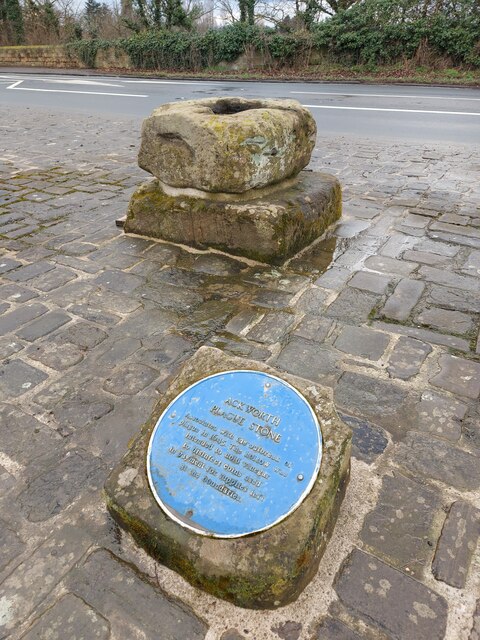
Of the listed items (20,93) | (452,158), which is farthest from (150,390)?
(20,93)

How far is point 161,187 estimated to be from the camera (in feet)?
13.3

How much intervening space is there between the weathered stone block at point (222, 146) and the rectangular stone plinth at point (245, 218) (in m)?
0.13

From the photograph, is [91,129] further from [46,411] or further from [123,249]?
[46,411]

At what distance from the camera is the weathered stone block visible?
3.45 metres

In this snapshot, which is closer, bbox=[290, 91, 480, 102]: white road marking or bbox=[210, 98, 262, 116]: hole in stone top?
bbox=[210, 98, 262, 116]: hole in stone top

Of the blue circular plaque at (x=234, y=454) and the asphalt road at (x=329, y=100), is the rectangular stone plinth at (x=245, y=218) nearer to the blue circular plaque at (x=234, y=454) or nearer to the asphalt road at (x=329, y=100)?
the blue circular plaque at (x=234, y=454)

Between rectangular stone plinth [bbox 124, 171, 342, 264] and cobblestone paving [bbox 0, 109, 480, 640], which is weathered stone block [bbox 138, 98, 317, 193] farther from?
cobblestone paving [bbox 0, 109, 480, 640]

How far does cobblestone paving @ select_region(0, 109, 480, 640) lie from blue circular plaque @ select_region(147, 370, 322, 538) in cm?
29

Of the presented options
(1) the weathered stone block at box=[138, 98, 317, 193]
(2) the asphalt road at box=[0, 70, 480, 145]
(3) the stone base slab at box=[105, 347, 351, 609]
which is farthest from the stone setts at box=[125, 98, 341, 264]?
(2) the asphalt road at box=[0, 70, 480, 145]

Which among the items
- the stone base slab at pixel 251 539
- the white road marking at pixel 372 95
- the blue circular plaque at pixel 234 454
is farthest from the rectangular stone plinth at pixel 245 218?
the white road marking at pixel 372 95

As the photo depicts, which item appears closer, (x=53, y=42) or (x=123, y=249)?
(x=123, y=249)

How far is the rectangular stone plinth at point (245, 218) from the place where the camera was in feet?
11.8

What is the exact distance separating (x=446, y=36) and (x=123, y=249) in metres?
16.4

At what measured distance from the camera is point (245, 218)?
360 cm
